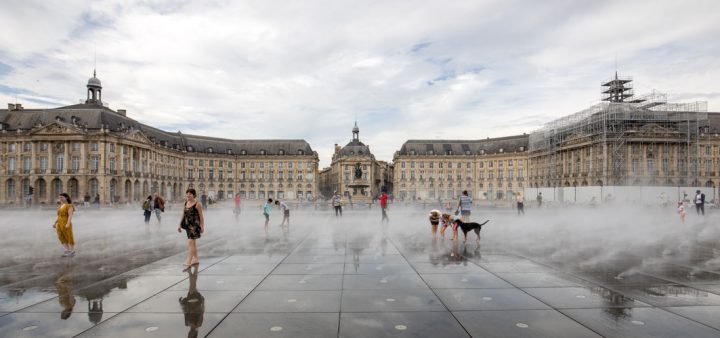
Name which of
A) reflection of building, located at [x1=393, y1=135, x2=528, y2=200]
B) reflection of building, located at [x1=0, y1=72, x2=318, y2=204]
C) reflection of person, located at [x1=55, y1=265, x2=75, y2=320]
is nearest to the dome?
reflection of building, located at [x1=0, y1=72, x2=318, y2=204]

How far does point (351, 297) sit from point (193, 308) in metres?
2.67

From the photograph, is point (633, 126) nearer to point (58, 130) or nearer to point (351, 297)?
point (351, 297)

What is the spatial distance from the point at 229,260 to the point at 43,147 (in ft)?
252

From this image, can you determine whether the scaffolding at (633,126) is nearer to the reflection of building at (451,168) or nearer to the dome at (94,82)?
the reflection of building at (451,168)

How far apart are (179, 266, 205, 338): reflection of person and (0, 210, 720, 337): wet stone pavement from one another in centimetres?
3

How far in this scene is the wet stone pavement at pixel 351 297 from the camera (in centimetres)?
584

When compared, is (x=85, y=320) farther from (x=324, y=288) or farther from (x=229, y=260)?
(x=229, y=260)

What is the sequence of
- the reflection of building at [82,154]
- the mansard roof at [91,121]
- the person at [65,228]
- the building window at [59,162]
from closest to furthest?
the person at [65,228] < the reflection of building at [82,154] < the building window at [59,162] < the mansard roof at [91,121]

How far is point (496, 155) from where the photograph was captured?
105 m

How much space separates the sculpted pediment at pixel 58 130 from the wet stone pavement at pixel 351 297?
69.0 m

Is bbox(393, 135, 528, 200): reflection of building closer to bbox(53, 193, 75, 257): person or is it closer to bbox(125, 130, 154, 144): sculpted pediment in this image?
bbox(125, 130, 154, 144): sculpted pediment

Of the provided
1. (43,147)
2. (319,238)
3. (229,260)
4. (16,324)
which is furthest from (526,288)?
(43,147)

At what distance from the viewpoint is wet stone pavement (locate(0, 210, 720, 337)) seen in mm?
5840

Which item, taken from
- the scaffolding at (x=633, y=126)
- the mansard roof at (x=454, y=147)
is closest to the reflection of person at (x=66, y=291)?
the scaffolding at (x=633, y=126)
